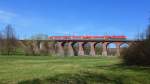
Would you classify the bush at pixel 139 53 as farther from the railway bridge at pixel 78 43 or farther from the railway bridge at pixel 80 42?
the railway bridge at pixel 80 42

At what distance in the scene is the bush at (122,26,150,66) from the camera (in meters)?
30.6

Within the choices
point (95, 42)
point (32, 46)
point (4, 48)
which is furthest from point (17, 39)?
point (95, 42)

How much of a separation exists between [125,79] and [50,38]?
448ft

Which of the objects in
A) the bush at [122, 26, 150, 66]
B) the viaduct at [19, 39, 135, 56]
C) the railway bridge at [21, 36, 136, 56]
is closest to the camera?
the bush at [122, 26, 150, 66]

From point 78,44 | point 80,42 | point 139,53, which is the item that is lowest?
point 139,53

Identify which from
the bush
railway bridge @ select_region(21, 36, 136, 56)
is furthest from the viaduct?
the bush

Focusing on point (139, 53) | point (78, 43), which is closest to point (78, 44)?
point (78, 43)

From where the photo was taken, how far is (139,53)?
31922 mm

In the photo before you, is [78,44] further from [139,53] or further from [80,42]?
[139,53]

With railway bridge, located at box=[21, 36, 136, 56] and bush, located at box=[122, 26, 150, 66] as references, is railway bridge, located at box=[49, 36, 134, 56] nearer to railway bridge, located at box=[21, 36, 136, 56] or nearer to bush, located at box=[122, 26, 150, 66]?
railway bridge, located at box=[21, 36, 136, 56]

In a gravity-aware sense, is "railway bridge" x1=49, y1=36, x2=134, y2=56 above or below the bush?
above

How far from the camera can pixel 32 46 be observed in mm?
137750

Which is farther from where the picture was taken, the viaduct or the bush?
the viaduct

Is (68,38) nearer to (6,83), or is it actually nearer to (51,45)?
(51,45)
